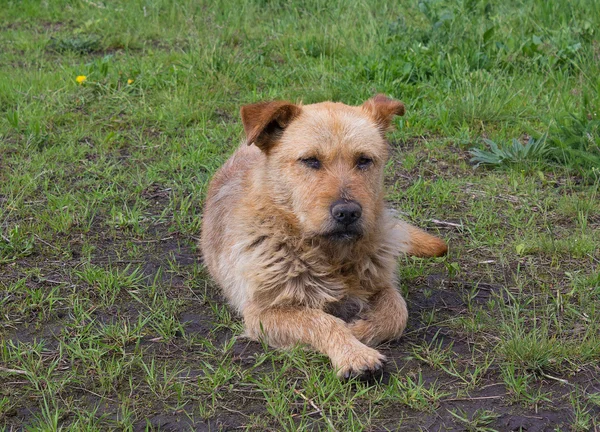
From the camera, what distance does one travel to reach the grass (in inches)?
149

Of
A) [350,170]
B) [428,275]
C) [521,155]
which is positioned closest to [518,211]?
[521,155]

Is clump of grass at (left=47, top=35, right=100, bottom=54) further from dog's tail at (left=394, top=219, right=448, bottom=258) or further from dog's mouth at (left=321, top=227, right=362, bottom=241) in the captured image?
dog's mouth at (left=321, top=227, right=362, bottom=241)

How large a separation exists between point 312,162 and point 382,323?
0.93 m

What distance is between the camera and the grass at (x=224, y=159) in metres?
3.79

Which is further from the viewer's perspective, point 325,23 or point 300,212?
point 325,23

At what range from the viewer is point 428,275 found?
5109 mm

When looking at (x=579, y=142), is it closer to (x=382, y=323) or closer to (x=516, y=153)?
(x=516, y=153)

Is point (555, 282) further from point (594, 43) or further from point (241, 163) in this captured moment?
point (594, 43)

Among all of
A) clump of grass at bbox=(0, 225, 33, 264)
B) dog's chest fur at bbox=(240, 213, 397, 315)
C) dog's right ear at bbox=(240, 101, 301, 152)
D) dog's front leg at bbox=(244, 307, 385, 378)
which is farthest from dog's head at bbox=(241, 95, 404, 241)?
clump of grass at bbox=(0, 225, 33, 264)

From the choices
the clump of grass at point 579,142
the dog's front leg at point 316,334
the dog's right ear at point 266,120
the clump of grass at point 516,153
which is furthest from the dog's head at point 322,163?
the clump of grass at point 579,142

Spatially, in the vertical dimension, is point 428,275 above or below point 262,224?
below

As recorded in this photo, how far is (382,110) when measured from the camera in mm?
4809

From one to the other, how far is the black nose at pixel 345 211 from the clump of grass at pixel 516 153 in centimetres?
256

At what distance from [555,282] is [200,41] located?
4.80 m
